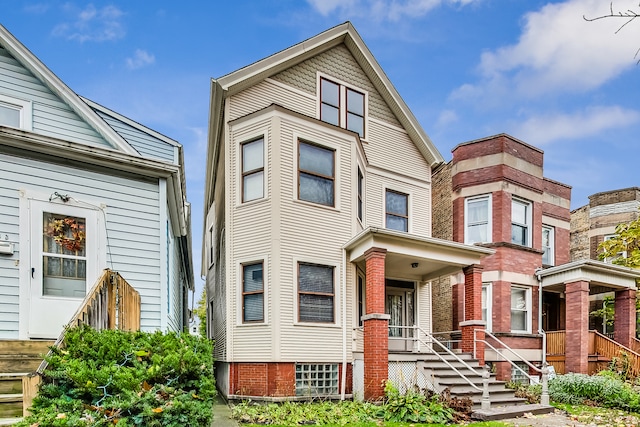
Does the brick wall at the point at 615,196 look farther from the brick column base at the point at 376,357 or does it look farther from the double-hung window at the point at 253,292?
the double-hung window at the point at 253,292

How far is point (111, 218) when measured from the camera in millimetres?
8547

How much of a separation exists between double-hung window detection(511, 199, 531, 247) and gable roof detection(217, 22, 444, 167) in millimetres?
3439

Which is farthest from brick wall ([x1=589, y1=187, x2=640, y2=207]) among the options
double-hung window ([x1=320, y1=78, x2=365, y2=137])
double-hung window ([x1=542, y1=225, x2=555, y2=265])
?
double-hung window ([x1=320, y1=78, x2=365, y2=137])

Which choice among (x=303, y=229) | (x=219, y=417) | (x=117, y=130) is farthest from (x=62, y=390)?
(x=303, y=229)

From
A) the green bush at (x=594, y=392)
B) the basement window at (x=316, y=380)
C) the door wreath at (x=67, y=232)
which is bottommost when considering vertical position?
the green bush at (x=594, y=392)

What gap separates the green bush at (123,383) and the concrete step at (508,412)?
6336mm

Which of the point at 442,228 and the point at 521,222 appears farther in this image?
the point at 442,228

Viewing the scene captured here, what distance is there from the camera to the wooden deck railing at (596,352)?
1473cm

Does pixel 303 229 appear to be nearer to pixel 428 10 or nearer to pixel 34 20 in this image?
pixel 428 10

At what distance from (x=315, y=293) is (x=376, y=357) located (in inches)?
87.3

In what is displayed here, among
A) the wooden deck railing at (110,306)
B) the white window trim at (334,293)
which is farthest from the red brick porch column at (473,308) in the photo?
the wooden deck railing at (110,306)

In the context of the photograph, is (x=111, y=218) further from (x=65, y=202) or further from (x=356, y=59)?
(x=356, y=59)

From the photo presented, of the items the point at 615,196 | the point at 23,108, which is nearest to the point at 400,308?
the point at 23,108

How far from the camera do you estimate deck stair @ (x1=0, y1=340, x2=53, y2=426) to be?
5457 millimetres
